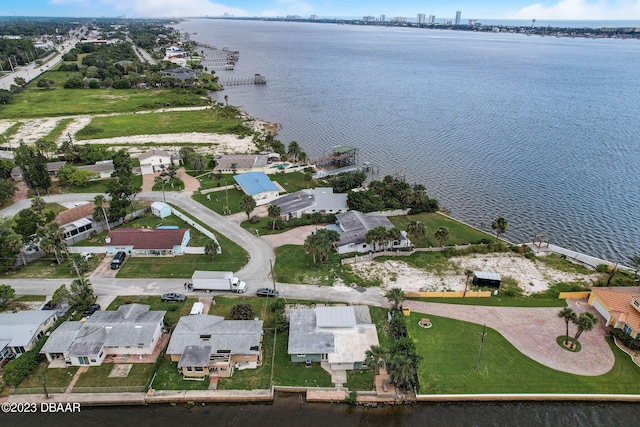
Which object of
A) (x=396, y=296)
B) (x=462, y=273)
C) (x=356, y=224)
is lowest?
(x=462, y=273)

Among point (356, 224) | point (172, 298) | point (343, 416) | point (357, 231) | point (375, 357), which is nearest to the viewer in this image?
point (343, 416)

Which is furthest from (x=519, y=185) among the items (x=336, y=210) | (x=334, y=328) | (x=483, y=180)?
(x=334, y=328)

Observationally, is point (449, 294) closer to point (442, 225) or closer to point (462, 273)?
point (462, 273)

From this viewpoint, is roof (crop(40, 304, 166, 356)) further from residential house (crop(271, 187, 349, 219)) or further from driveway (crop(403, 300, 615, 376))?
residential house (crop(271, 187, 349, 219))

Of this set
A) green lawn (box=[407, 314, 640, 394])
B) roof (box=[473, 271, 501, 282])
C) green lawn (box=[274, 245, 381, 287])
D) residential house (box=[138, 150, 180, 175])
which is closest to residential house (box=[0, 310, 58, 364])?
green lawn (box=[274, 245, 381, 287])

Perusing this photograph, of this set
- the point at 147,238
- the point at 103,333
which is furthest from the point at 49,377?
the point at 147,238

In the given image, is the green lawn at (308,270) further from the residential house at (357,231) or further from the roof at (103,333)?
the roof at (103,333)

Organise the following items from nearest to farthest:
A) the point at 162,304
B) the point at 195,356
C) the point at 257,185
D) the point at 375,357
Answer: the point at 375,357
the point at 195,356
the point at 162,304
the point at 257,185
